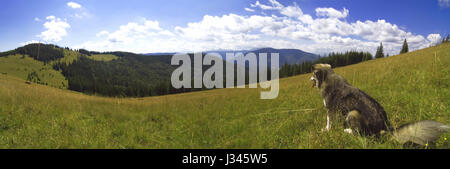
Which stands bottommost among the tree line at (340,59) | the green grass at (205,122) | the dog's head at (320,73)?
the green grass at (205,122)

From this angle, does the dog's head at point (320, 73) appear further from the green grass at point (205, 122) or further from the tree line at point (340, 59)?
the tree line at point (340, 59)

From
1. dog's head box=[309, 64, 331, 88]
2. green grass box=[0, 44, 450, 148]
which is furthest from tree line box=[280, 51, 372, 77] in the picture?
dog's head box=[309, 64, 331, 88]

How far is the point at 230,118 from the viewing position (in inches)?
278

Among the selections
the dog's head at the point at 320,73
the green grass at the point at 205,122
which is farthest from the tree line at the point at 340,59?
the dog's head at the point at 320,73

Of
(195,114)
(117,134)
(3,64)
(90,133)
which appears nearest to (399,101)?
(195,114)

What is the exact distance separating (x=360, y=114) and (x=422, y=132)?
99 centimetres

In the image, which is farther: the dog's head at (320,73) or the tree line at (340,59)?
the tree line at (340,59)

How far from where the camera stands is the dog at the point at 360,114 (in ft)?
11.6

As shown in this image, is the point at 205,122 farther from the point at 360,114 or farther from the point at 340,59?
the point at 340,59

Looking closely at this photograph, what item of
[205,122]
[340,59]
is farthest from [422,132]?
[340,59]

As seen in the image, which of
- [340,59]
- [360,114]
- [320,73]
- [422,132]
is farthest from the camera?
[340,59]

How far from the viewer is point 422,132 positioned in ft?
11.6
